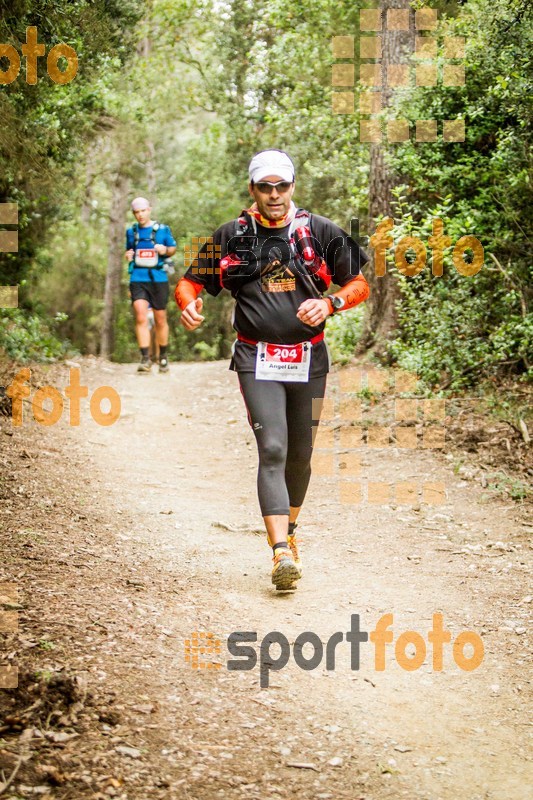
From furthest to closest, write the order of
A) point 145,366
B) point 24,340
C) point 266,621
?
1. point 145,366
2. point 24,340
3. point 266,621

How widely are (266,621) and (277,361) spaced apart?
4.76ft

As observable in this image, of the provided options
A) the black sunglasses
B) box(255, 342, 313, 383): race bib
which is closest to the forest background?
the black sunglasses

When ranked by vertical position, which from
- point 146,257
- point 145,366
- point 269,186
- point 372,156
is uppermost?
point 372,156

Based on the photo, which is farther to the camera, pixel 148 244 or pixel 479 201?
pixel 148 244

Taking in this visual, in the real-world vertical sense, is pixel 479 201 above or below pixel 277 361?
above

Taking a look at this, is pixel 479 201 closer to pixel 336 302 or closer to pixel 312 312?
pixel 336 302

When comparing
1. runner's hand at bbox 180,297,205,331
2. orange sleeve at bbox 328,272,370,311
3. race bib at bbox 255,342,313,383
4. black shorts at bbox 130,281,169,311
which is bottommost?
black shorts at bbox 130,281,169,311

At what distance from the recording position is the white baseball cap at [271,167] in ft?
15.2

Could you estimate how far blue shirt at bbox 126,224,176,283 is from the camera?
11836mm

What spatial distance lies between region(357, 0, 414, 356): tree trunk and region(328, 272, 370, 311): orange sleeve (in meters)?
5.66

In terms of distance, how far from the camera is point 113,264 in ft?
76.5

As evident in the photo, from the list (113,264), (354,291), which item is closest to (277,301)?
(354,291)

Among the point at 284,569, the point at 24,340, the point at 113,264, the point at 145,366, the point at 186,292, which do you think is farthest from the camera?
the point at 113,264

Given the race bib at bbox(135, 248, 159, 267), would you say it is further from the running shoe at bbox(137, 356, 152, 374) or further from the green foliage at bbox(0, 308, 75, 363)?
the green foliage at bbox(0, 308, 75, 363)
